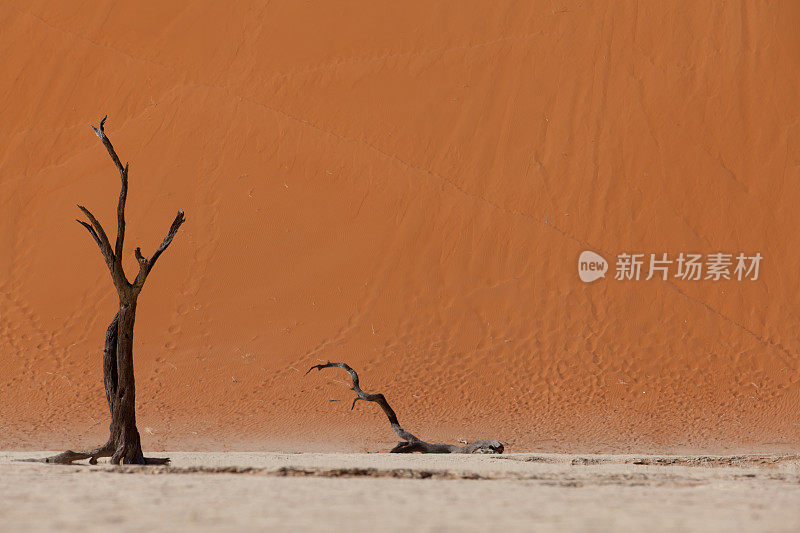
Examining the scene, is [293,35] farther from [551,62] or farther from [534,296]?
[534,296]

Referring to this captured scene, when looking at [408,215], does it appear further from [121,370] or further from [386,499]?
[386,499]

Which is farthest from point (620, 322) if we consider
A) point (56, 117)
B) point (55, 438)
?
point (56, 117)

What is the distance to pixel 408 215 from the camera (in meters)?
22.9

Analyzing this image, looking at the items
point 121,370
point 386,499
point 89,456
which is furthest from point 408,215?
point 386,499

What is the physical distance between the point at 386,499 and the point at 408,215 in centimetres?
1690

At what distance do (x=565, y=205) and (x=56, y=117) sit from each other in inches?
528

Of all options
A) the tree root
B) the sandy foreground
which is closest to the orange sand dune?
the tree root

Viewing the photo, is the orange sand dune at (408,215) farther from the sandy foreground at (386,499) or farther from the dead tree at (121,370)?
the sandy foreground at (386,499)

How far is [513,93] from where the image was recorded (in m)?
24.5

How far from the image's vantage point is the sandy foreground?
4961 mm

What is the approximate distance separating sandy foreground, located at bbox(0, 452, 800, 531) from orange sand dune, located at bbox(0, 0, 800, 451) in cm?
892

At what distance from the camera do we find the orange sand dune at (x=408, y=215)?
1931cm

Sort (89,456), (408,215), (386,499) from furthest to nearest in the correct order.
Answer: (408,215)
(89,456)
(386,499)

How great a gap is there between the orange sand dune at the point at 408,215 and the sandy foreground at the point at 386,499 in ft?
29.2
